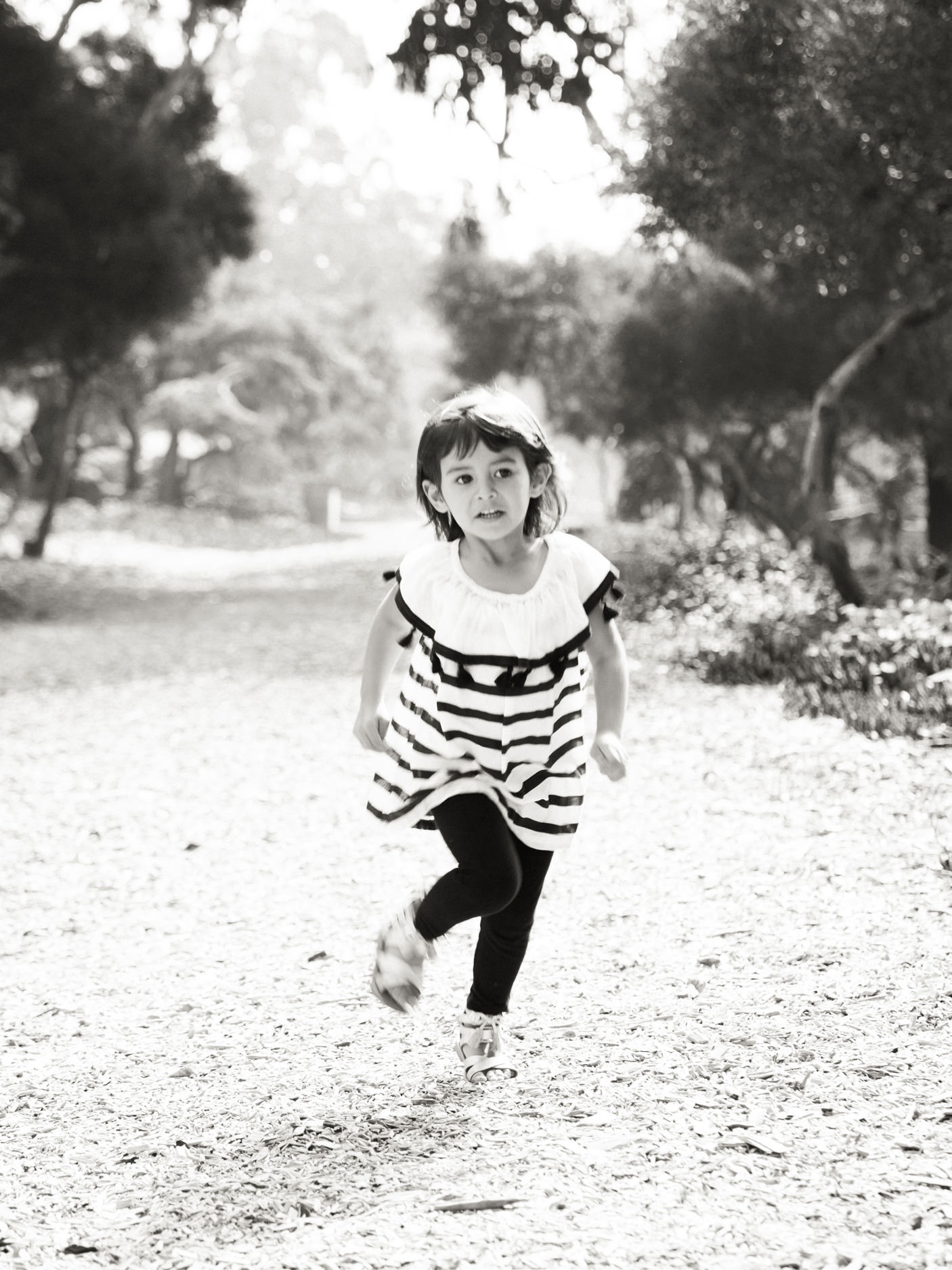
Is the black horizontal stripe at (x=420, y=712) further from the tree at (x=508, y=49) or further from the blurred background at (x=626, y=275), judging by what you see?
the tree at (x=508, y=49)

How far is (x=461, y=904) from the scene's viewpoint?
2848 millimetres

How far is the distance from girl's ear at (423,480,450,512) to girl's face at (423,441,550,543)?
0.41 ft

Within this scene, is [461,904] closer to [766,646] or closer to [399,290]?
[766,646]

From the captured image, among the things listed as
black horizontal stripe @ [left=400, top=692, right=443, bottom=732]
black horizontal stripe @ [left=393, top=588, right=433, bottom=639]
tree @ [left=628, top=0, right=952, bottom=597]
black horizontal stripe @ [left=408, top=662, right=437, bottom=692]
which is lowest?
black horizontal stripe @ [left=400, top=692, right=443, bottom=732]

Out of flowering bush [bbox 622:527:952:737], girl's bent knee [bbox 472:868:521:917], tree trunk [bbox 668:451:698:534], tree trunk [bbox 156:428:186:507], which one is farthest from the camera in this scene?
tree trunk [bbox 156:428:186:507]

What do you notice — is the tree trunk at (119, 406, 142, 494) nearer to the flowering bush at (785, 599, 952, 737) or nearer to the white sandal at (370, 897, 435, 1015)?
the flowering bush at (785, 599, 952, 737)

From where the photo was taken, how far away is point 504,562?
3037mm

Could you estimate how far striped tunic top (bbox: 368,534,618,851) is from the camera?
114 inches

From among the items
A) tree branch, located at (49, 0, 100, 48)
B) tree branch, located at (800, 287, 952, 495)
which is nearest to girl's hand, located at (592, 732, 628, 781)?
tree branch, located at (800, 287, 952, 495)

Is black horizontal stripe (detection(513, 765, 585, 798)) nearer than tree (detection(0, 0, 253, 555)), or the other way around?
black horizontal stripe (detection(513, 765, 585, 798))

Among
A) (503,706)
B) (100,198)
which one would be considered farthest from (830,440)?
(503,706)

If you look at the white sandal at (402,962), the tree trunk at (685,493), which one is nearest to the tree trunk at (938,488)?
the tree trunk at (685,493)

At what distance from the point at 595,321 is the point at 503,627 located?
56.7 feet

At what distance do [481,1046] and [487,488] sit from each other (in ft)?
4.02
